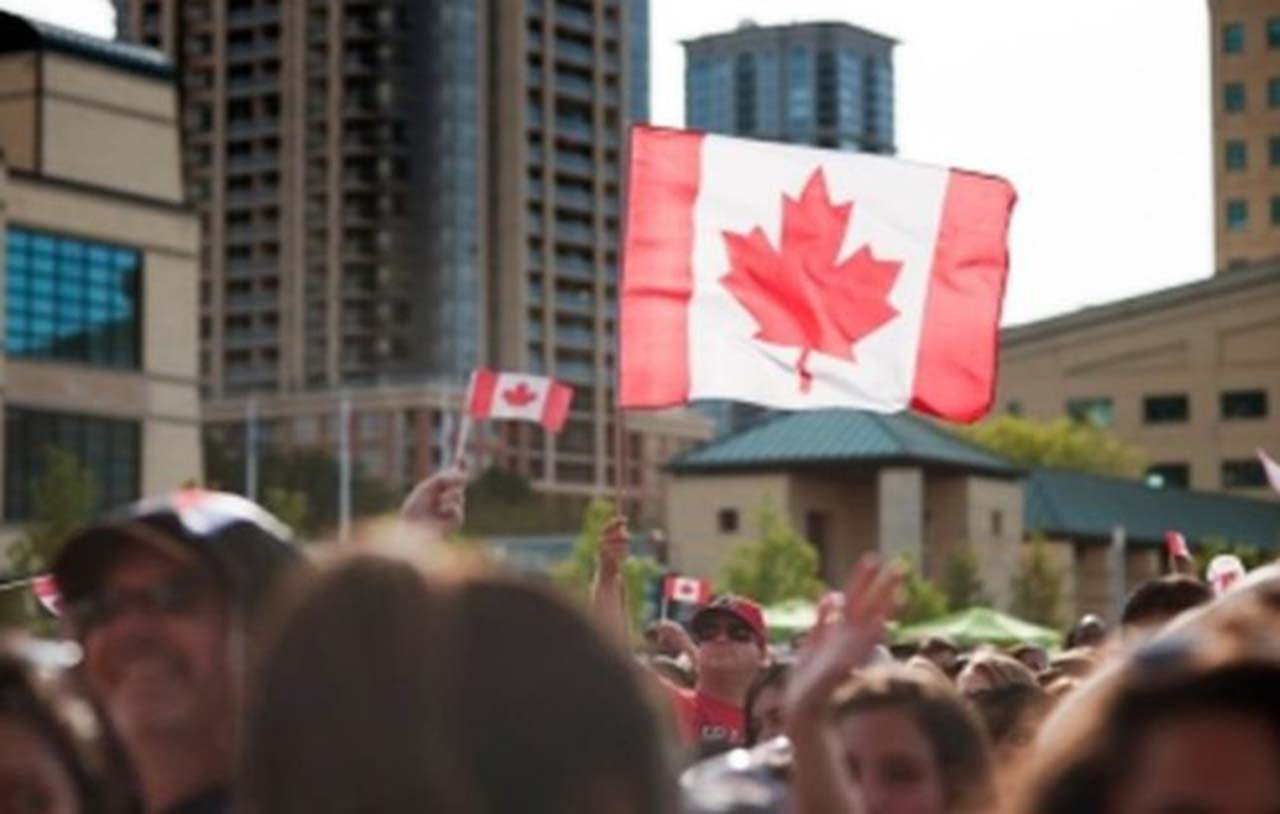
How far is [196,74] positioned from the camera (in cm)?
12456

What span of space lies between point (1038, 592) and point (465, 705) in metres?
69.9

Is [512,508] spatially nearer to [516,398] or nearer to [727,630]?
[516,398]

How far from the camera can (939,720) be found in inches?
158

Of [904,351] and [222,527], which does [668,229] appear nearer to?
[904,351]

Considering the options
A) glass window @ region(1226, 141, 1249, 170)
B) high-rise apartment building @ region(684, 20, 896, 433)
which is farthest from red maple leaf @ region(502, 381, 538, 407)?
high-rise apartment building @ region(684, 20, 896, 433)

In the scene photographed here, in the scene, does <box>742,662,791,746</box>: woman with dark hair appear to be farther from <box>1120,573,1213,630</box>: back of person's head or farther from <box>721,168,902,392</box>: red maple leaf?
<box>721,168,902,392</box>: red maple leaf

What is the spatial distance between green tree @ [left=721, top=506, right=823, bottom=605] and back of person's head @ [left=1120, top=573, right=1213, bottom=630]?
53.8 m

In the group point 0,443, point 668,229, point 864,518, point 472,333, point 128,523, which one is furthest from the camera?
point 472,333

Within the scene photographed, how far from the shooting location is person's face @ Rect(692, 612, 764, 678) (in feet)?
30.2

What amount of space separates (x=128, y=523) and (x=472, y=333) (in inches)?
4521

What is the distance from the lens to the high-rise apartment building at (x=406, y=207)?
119m

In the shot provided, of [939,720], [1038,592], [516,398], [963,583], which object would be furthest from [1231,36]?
[939,720]

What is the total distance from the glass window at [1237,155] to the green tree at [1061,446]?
19.6 metres

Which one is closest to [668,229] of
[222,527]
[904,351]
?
[904,351]
